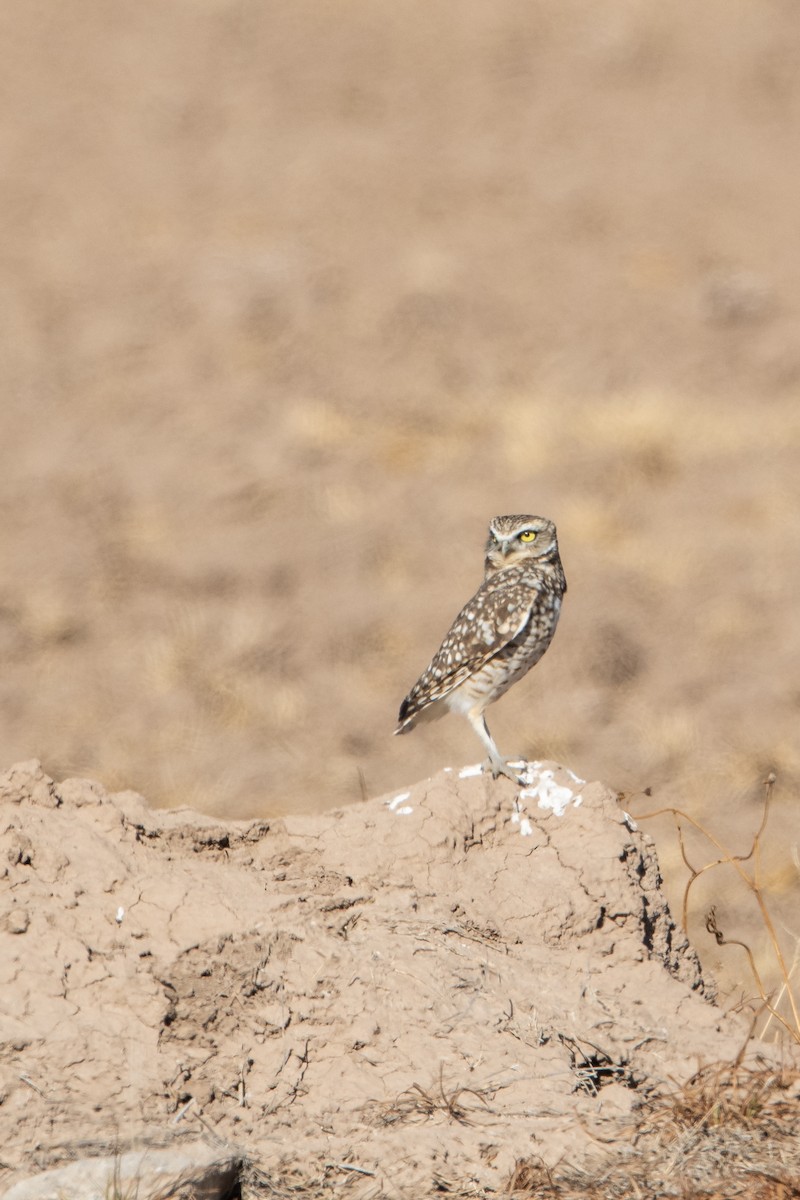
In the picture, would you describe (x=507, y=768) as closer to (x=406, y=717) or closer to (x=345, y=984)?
(x=345, y=984)

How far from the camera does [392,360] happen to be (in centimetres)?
2352

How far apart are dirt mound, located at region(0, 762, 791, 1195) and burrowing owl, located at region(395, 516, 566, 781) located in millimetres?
1462

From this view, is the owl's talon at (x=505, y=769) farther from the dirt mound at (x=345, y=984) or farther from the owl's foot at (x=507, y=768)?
the dirt mound at (x=345, y=984)

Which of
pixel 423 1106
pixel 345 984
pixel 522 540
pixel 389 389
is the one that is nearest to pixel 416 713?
pixel 522 540

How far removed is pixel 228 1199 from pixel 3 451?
1863cm

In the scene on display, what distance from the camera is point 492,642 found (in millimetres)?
7422

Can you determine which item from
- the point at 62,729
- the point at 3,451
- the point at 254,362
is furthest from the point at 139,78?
the point at 62,729

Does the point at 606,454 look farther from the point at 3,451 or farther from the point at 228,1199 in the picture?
the point at 228,1199

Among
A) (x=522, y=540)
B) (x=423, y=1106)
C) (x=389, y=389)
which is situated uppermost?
(x=389, y=389)

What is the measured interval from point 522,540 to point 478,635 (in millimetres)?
755

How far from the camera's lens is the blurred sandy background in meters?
18.6

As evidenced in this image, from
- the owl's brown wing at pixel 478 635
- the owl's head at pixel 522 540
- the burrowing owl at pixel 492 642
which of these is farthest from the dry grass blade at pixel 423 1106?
the owl's head at pixel 522 540

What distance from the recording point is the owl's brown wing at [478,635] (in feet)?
24.4

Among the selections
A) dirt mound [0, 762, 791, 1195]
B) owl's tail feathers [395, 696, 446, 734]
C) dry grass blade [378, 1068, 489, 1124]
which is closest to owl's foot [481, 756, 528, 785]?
dirt mound [0, 762, 791, 1195]
